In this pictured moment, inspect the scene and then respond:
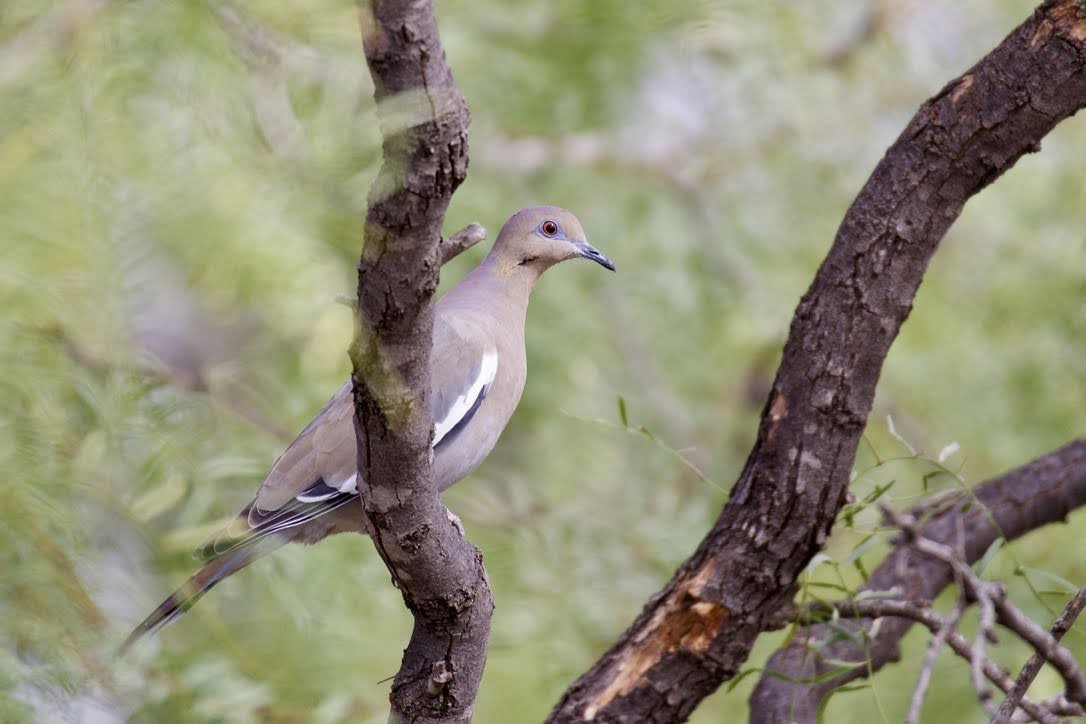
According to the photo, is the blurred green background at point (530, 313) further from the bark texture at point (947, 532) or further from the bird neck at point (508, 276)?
the bird neck at point (508, 276)

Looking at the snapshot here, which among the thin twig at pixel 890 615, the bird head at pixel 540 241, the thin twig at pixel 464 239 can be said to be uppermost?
the bird head at pixel 540 241

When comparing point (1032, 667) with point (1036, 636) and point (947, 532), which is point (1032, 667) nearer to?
point (1036, 636)

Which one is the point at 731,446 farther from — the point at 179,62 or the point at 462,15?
the point at 179,62

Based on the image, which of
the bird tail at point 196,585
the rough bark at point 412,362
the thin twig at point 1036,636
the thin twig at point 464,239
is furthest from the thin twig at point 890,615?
the bird tail at point 196,585

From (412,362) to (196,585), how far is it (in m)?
1.41

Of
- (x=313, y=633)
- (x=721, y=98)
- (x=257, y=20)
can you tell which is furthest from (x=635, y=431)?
(x=721, y=98)

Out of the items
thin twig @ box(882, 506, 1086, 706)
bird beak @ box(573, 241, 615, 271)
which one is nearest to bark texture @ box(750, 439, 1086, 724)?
thin twig @ box(882, 506, 1086, 706)

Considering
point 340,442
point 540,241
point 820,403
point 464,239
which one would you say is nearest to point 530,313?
point 540,241

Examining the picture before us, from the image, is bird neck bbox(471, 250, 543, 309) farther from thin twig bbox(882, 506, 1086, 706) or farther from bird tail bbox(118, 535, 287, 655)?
thin twig bbox(882, 506, 1086, 706)

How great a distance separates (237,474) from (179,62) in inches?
47.2

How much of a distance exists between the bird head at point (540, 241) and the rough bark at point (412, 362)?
1.52m

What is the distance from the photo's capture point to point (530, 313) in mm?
6168

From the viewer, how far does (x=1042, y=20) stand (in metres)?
2.75

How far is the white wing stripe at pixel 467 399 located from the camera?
333cm
